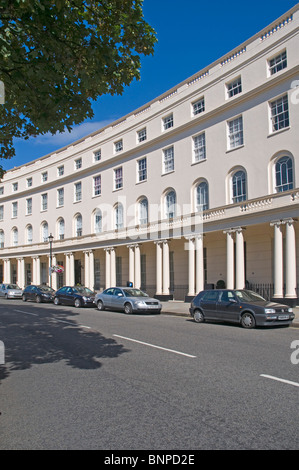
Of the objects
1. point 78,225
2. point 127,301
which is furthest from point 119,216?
point 127,301

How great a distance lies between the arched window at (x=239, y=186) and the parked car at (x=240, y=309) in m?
10.3

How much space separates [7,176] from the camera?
172 ft

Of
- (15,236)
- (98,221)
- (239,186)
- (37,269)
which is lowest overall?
(37,269)

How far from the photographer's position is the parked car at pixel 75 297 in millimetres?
25469

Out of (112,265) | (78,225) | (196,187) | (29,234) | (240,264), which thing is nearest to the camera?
(240,264)

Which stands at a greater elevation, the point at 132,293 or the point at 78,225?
the point at 78,225

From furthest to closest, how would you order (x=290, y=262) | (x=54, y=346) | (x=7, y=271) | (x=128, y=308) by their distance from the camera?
(x=7, y=271), (x=128, y=308), (x=290, y=262), (x=54, y=346)

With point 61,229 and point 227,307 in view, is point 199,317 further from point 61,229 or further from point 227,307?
point 61,229

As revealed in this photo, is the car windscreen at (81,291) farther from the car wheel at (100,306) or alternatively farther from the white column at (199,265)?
the white column at (199,265)

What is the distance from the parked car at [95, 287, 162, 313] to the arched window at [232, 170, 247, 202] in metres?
8.68

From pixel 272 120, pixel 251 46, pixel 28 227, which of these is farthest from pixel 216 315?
pixel 28 227

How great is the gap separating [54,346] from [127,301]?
10.6 m

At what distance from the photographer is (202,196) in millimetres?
28062

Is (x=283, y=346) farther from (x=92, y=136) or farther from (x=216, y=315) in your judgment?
(x=92, y=136)
